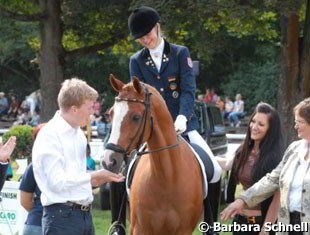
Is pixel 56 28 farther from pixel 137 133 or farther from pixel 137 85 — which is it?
pixel 137 133

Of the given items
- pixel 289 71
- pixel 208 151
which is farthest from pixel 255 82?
pixel 208 151

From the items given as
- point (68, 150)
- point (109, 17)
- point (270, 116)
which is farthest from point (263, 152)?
point (109, 17)

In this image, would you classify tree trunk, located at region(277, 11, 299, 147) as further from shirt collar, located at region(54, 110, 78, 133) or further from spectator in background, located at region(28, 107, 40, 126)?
spectator in background, located at region(28, 107, 40, 126)

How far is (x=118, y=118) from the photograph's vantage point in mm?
5891

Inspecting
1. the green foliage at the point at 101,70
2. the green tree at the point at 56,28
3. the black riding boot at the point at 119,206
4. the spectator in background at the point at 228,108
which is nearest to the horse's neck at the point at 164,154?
the black riding boot at the point at 119,206

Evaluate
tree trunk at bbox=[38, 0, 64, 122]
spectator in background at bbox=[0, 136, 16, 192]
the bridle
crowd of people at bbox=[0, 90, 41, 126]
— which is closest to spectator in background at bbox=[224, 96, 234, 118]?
crowd of people at bbox=[0, 90, 41, 126]

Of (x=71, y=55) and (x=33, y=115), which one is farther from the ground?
(x=71, y=55)

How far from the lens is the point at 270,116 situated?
21.6 ft

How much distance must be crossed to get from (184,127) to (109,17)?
14150 millimetres

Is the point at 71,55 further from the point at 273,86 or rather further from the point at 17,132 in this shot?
the point at 273,86

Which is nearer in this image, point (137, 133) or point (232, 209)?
point (232, 209)

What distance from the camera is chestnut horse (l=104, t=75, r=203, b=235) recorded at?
609 centimetres

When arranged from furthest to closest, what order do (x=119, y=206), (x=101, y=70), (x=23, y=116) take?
(x=101, y=70) < (x=23, y=116) < (x=119, y=206)

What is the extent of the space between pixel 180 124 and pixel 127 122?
1.07 m
